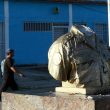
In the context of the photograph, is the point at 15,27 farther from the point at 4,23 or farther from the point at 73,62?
the point at 73,62

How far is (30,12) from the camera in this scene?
971 inches

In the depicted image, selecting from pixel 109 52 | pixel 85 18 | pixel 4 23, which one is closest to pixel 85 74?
pixel 109 52

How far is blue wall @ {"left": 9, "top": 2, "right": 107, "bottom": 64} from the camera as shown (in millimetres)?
24188

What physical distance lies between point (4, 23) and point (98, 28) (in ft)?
19.5

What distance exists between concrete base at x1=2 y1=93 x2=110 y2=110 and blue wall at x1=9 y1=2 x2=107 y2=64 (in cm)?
1783

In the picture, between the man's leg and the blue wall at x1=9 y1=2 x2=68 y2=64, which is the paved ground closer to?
the blue wall at x1=9 y1=2 x2=68 y2=64

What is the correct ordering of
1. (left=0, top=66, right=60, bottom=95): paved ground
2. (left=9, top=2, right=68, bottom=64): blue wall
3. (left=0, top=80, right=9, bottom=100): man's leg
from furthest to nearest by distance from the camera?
(left=9, top=2, right=68, bottom=64): blue wall
(left=0, top=66, right=60, bottom=95): paved ground
(left=0, top=80, right=9, bottom=100): man's leg

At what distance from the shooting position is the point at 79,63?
Answer: 5891mm

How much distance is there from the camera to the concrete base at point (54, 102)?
17.8 feet

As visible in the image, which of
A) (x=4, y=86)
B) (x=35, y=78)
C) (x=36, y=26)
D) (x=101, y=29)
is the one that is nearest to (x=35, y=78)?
(x=35, y=78)

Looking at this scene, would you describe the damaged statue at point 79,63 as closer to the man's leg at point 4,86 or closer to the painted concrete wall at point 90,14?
the man's leg at point 4,86

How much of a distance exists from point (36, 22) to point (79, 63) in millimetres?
19125

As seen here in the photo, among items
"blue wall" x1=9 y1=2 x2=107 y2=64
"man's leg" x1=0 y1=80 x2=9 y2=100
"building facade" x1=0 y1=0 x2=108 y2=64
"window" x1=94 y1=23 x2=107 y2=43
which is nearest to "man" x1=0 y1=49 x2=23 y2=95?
"man's leg" x1=0 y1=80 x2=9 y2=100

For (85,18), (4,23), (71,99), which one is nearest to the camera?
(71,99)
